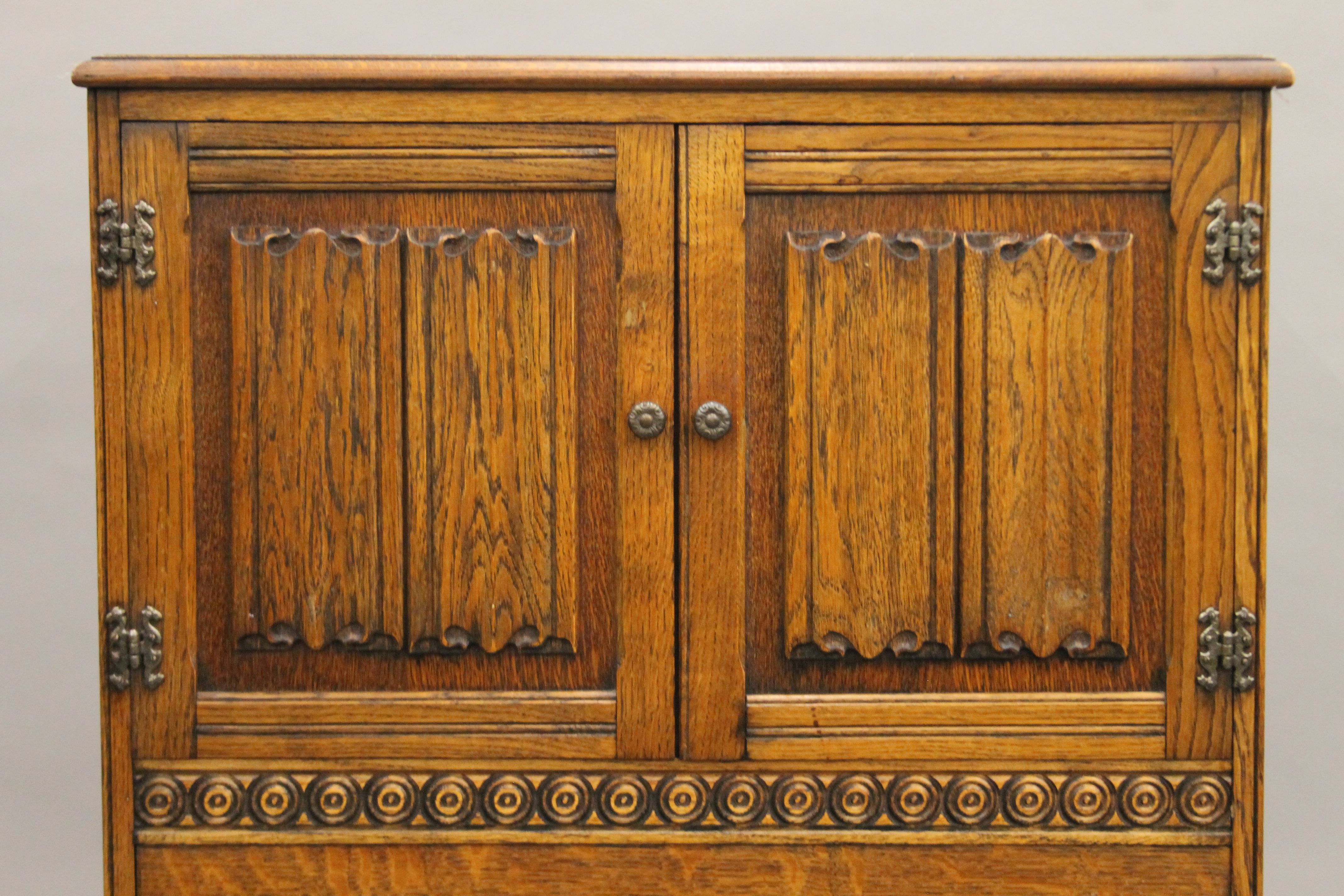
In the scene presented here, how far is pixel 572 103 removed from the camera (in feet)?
5.66

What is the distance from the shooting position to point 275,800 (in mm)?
1772

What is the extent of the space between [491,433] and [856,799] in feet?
2.12

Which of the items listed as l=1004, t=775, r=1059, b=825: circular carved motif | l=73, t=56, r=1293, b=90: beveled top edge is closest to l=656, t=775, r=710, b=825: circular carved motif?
l=1004, t=775, r=1059, b=825: circular carved motif

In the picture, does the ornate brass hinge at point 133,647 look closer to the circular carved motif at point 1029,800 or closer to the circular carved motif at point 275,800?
the circular carved motif at point 275,800

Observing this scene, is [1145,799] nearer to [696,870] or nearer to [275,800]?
[696,870]

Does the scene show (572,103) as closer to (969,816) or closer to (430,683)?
(430,683)

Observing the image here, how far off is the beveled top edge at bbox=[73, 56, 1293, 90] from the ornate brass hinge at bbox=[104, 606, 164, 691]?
25.7 inches

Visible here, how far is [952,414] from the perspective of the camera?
1749mm

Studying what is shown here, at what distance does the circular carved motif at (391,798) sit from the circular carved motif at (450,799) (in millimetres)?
19

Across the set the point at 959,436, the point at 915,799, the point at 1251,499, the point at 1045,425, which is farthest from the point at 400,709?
the point at 1251,499

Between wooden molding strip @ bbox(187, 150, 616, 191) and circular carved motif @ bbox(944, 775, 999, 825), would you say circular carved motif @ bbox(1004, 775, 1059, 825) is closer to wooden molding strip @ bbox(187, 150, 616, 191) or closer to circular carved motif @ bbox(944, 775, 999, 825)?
circular carved motif @ bbox(944, 775, 999, 825)

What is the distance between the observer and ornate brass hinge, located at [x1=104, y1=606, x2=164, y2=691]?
1.75m

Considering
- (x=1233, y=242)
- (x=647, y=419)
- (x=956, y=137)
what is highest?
(x=956, y=137)

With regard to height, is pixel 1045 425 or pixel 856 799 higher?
pixel 1045 425
